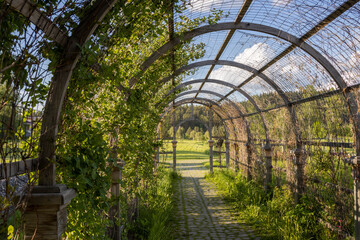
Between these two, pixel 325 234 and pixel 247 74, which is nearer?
pixel 325 234

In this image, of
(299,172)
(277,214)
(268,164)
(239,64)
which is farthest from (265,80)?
(277,214)

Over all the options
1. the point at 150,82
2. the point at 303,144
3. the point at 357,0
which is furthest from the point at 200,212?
the point at 357,0

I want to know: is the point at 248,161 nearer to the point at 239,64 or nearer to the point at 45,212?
the point at 239,64

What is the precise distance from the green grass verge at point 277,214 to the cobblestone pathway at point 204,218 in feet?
0.98

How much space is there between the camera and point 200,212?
7.39 meters

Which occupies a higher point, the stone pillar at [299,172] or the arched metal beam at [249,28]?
the arched metal beam at [249,28]

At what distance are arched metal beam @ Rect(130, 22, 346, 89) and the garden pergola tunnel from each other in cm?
2

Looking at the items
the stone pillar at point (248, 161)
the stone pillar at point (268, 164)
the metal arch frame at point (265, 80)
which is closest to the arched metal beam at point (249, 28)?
the metal arch frame at point (265, 80)

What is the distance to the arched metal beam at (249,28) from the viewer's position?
4246 mm

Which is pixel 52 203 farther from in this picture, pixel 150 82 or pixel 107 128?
pixel 150 82

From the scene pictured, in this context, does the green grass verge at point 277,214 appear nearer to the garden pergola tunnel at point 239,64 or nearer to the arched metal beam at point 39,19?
the garden pergola tunnel at point 239,64

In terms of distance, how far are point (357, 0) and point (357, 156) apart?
2133mm

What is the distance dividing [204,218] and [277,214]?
5.77 ft

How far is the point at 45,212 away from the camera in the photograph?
6.03ft
